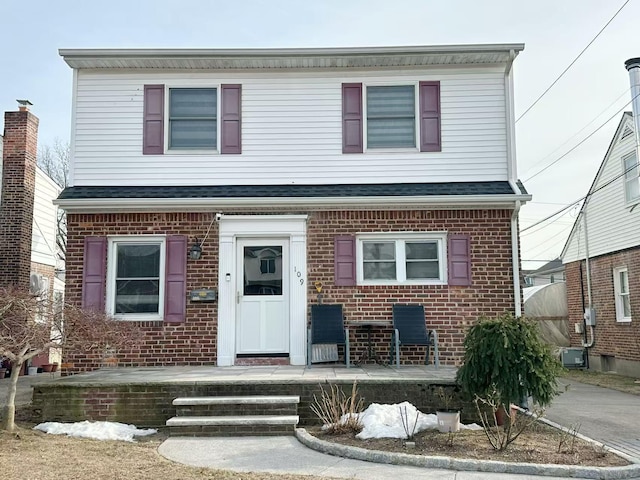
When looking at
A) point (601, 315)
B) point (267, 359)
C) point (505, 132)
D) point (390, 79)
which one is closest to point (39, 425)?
point (267, 359)

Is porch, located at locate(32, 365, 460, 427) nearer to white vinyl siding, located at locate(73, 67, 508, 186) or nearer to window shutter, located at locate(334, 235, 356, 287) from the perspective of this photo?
window shutter, located at locate(334, 235, 356, 287)

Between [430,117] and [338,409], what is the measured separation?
5.30m

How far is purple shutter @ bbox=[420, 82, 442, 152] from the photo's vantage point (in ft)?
33.2

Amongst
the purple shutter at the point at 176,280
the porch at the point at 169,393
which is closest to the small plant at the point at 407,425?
the porch at the point at 169,393

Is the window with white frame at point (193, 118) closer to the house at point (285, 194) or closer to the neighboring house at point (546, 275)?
the house at point (285, 194)

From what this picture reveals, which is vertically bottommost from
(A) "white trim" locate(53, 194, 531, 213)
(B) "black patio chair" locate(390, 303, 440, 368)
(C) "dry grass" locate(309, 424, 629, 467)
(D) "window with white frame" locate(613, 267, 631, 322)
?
(C) "dry grass" locate(309, 424, 629, 467)

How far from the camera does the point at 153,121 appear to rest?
10.2 m

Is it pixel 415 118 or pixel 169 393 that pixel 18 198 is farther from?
pixel 415 118

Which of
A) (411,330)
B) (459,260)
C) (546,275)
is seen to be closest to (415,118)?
(459,260)

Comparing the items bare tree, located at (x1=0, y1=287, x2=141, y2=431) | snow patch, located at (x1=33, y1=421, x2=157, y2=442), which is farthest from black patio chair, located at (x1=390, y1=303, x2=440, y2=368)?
bare tree, located at (x1=0, y1=287, x2=141, y2=431)

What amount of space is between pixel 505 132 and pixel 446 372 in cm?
421

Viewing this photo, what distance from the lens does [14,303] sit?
660 cm

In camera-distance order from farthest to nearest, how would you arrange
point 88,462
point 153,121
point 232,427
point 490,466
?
point 153,121, point 232,427, point 88,462, point 490,466

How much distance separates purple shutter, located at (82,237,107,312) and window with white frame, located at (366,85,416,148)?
15.4 ft
